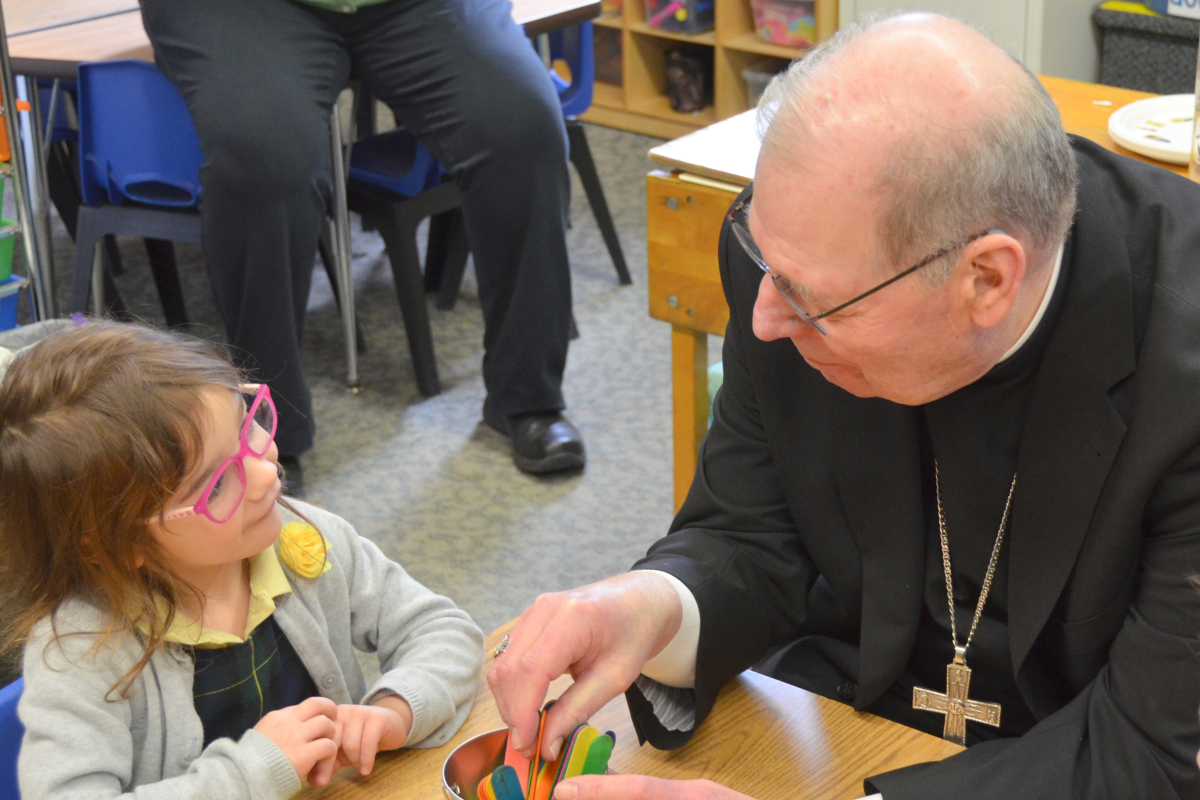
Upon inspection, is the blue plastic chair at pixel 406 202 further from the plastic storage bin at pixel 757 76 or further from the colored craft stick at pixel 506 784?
the colored craft stick at pixel 506 784

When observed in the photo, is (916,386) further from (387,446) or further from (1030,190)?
(387,446)

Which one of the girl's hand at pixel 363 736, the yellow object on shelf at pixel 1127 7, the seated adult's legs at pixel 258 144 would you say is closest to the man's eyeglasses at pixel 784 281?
the girl's hand at pixel 363 736

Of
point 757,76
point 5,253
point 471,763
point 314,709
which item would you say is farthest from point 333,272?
point 471,763

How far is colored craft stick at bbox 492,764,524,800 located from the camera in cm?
86

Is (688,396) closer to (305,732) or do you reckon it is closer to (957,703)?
(957,703)

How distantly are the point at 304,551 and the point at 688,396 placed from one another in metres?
0.90

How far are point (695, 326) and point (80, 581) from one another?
1029mm

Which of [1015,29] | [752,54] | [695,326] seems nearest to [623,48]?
[752,54]

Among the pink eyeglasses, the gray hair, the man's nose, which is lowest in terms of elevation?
the pink eyeglasses

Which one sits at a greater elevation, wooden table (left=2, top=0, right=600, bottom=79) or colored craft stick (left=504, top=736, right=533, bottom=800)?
wooden table (left=2, top=0, right=600, bottom=79)

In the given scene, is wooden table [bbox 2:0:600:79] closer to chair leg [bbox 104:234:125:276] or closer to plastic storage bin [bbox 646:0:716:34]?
chair leg [bbox 104:234:125:276]

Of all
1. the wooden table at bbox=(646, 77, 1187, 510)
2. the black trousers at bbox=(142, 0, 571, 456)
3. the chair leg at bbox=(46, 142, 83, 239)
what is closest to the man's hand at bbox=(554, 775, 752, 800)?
the wooden table at bbox=(646, 77, 1187, 510)

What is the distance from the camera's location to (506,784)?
86 cm

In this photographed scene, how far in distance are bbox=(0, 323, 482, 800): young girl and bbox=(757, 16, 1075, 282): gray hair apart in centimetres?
55
